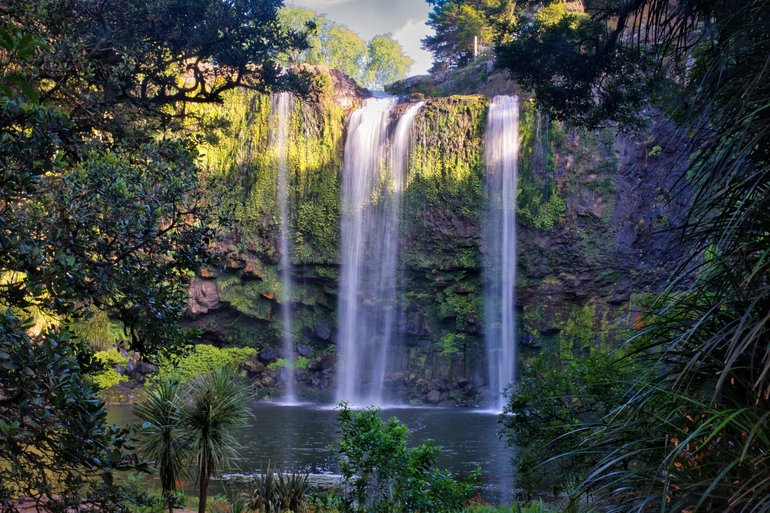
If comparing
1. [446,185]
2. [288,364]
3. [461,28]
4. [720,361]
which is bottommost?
[288,364]

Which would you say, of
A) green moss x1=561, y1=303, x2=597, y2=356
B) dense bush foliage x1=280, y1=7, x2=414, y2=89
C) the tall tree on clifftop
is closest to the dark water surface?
green moss x1=561, y1=303, x2=597, y2=356

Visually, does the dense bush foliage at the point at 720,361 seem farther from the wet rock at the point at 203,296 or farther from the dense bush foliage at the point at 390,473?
the wet rock at the point at 203,296

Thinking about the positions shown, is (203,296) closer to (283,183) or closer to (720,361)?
(283,183)

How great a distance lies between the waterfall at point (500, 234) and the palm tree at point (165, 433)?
20.6m

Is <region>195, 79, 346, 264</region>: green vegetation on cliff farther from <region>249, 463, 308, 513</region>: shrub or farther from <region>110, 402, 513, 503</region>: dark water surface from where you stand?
<region>249, 463, 308, 513</region>: shrub

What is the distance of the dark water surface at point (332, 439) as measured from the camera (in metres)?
15.2

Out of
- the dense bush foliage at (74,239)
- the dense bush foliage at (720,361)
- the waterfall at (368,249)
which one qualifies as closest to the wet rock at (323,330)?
the waterfall at (368,249)

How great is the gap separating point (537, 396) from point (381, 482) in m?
3.93

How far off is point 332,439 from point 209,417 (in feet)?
35.8

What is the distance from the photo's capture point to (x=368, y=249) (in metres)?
30.7

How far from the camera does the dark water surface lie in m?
15.2

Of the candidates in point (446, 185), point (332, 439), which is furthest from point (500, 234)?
point (332, 439)

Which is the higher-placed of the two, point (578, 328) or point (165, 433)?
point (578, 328)

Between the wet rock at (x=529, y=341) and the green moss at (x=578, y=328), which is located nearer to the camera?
the green moss at (x=578, y=328)
